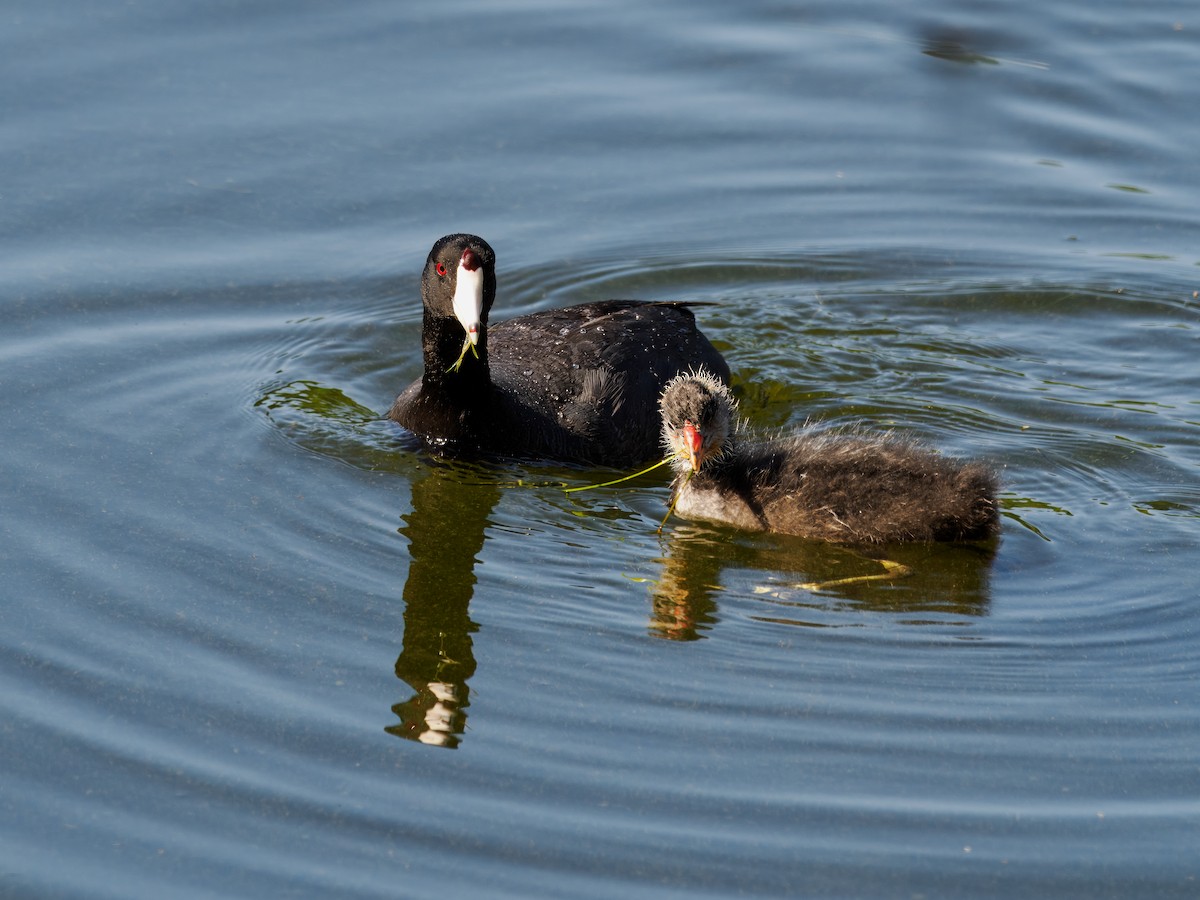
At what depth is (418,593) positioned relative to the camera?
20.5 ft

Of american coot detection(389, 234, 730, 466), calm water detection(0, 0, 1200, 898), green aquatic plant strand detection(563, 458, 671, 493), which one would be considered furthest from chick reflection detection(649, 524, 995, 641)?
american coot detection(389, 234, 730, 466)

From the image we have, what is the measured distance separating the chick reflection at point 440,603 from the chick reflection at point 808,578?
69cm

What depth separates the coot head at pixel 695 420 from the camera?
6547 millimetres

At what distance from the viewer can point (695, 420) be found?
6.55 m

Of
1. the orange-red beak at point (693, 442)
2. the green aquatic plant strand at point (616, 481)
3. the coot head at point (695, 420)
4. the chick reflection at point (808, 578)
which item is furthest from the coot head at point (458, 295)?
the chick reflection at point (808, 578)

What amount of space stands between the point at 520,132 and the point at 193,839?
628 cm

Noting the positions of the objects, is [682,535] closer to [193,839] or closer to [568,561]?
[568,561]

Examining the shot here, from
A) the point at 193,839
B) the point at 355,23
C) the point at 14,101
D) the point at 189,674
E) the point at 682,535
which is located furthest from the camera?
the point at 355,23

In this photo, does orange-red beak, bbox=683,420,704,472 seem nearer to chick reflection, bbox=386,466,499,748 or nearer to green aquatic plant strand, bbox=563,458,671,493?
green aquatic plant strand, bbox=563,458,671,493

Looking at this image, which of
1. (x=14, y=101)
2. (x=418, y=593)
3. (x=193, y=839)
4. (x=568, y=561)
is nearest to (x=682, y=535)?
(x=568, y=561)

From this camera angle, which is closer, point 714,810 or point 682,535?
point 714,810

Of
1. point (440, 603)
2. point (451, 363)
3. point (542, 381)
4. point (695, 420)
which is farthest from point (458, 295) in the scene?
point (440, 603)

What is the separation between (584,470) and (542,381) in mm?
526

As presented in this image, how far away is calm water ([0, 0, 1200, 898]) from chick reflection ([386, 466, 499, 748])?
0.07ft
